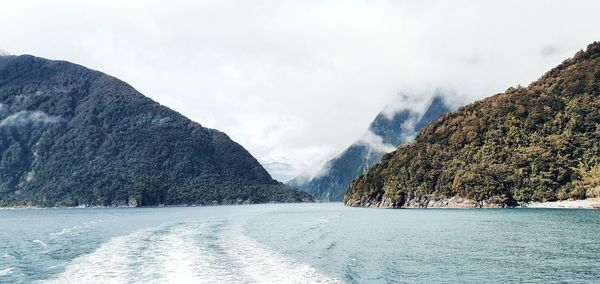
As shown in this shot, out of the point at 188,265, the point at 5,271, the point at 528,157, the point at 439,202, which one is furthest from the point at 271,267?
the point at 439,202

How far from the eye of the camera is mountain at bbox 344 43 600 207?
508 ft

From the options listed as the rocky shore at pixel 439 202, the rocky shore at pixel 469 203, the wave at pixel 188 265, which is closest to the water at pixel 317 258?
the wave at pixel 188 265

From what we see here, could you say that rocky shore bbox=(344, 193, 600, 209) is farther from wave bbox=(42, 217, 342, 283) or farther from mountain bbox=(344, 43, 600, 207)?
wave bbox=(42, 217, 342, 283)

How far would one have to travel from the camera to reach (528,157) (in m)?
167

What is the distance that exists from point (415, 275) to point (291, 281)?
9238 mm

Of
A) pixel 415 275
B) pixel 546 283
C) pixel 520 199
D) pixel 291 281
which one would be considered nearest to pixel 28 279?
pixel 291 281

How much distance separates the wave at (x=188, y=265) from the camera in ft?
128

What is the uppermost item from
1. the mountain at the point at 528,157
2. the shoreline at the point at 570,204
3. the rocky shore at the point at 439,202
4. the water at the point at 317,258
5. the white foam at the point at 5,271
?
the mountain at the point at 528,157

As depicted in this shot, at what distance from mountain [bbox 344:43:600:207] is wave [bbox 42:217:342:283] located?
391 feet

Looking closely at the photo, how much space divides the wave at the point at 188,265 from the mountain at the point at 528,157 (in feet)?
391

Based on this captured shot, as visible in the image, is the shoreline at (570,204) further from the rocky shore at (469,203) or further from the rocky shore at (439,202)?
the rocky shore at (439,202)

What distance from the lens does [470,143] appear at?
197 metres

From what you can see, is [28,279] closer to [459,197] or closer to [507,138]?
[459,197]

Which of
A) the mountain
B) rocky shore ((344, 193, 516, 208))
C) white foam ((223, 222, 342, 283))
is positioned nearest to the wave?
white foam ((223, 222, 342, 283))
